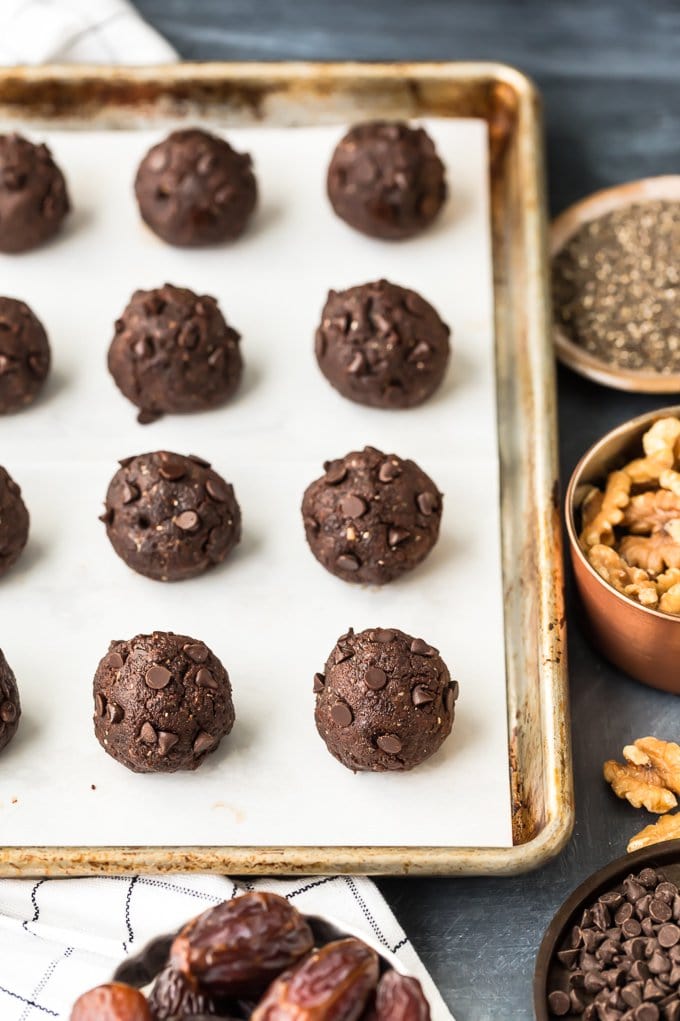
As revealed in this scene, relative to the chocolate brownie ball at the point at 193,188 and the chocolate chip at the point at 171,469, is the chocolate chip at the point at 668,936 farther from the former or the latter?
the chocolate brownie ball at the point at 193,188

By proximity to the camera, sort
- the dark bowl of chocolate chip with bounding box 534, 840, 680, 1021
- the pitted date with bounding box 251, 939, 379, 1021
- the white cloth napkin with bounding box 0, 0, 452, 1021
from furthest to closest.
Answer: the white cloth napkin with bounding box 0, 0, 452, 1021 < the dark bowl of chocolate chip with bounding box 534, 840, 680, 1021 < the pitted date with bounding box 251, 939, 379, 1021

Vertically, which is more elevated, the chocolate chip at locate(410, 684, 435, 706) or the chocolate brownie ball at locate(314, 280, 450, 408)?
the chocolate brownie ball at locate(314, 280, 450, 408)

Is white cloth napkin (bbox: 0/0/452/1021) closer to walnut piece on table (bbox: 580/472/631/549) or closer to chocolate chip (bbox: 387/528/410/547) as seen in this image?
chocolate chip (bbox: 387/528/410/547)

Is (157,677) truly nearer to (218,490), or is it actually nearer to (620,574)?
(218,490)

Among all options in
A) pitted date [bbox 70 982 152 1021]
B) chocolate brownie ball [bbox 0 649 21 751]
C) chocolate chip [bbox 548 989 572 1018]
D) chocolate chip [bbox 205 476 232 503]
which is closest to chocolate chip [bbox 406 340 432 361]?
chocolate chip [bbox 205 476 232 503]

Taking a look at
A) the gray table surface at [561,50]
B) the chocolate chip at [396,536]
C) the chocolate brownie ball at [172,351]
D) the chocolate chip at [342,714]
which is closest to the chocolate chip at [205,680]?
the chocolate chip at [342,714]

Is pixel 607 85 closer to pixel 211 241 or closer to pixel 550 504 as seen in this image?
pixel 211 241

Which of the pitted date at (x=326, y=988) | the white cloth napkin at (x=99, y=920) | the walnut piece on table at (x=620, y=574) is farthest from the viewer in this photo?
the walnut piece on table at (x=620, y=574)
